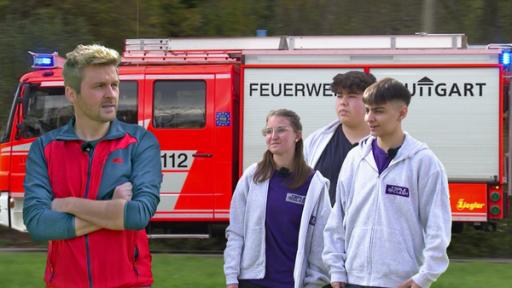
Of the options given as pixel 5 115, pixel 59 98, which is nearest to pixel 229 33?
pixel 5 115

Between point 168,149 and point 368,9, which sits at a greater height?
point 368,9

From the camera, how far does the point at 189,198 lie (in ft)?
38.8

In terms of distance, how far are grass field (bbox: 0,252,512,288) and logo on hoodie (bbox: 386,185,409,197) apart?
178 inches

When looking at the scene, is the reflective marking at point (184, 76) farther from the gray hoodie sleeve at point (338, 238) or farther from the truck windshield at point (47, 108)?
the gray hoodie sleeve at point (338, 238)

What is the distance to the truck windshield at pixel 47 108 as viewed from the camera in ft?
39.2

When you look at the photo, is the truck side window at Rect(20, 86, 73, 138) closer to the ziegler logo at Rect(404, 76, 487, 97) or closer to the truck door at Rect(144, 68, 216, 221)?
the truck door at Rect(144, 68, 216, 221)

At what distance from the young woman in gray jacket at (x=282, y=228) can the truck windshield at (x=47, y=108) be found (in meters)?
7.68

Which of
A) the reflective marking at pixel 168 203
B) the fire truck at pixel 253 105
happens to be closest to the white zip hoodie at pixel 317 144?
the fire truck at pixel 253 105

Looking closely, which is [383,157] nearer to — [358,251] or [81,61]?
[358,251]

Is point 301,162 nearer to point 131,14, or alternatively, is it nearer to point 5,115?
point 5,115

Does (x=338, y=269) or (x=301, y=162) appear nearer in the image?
(x=338, y=269)

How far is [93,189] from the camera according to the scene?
12.1ft

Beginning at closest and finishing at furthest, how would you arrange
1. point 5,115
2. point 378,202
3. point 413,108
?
point 378,202, point 413,108, point 5,115

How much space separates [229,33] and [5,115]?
6267 mm
